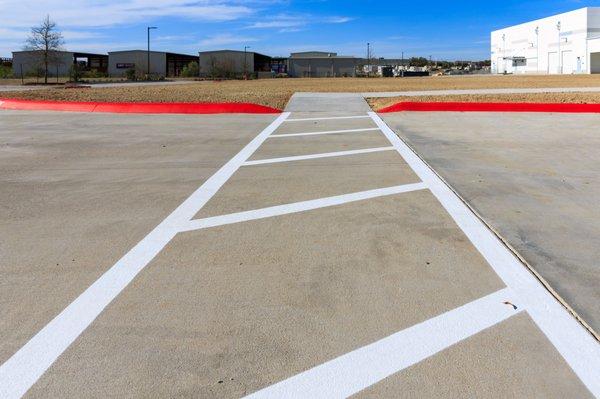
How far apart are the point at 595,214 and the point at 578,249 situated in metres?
1.38

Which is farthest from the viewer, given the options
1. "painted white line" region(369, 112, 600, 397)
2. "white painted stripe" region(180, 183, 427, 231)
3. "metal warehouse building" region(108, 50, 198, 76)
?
"metal warehouse building" region(108, 50, 198, 76)

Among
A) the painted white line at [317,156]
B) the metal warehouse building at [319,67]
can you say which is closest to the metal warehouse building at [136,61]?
the metal warehouse building at [319,67]

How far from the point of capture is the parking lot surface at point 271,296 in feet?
9.13

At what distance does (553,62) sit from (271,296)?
107 m

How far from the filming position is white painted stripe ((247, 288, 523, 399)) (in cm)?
269

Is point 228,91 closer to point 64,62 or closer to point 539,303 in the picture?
point 539,303

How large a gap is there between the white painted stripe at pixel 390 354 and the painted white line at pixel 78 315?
47.6 inches

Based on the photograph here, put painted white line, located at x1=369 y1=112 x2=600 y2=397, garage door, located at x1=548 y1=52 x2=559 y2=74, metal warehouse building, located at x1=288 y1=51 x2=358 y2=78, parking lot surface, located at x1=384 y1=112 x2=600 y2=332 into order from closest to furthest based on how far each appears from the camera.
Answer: painted white line, located at x1=369 y1=112 x2=600 y2=397
parking lot surface, located at x1=384 y1=112 x2=600 y2=332
garage door, located at x1=548 y1=52 x2=559 y2=74
metal warehouse building, located at x1=288 y1=51 x2=358 y2=78

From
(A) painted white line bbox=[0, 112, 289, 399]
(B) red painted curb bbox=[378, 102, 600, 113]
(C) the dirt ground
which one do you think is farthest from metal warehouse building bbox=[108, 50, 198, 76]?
(A) painted white line bbox=[0, 112, 289, 399]

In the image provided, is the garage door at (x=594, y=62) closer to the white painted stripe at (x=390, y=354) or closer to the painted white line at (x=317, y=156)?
the painted white line at (x=317, y=156)

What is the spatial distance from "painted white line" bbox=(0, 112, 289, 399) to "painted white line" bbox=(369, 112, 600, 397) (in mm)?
2790

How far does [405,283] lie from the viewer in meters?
3.96

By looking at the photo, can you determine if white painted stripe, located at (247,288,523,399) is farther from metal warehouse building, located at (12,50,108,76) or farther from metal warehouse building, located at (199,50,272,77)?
metal warehouse building, located at (199,50,272,77)

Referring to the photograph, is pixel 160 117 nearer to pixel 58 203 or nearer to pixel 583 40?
pixel 58 203
